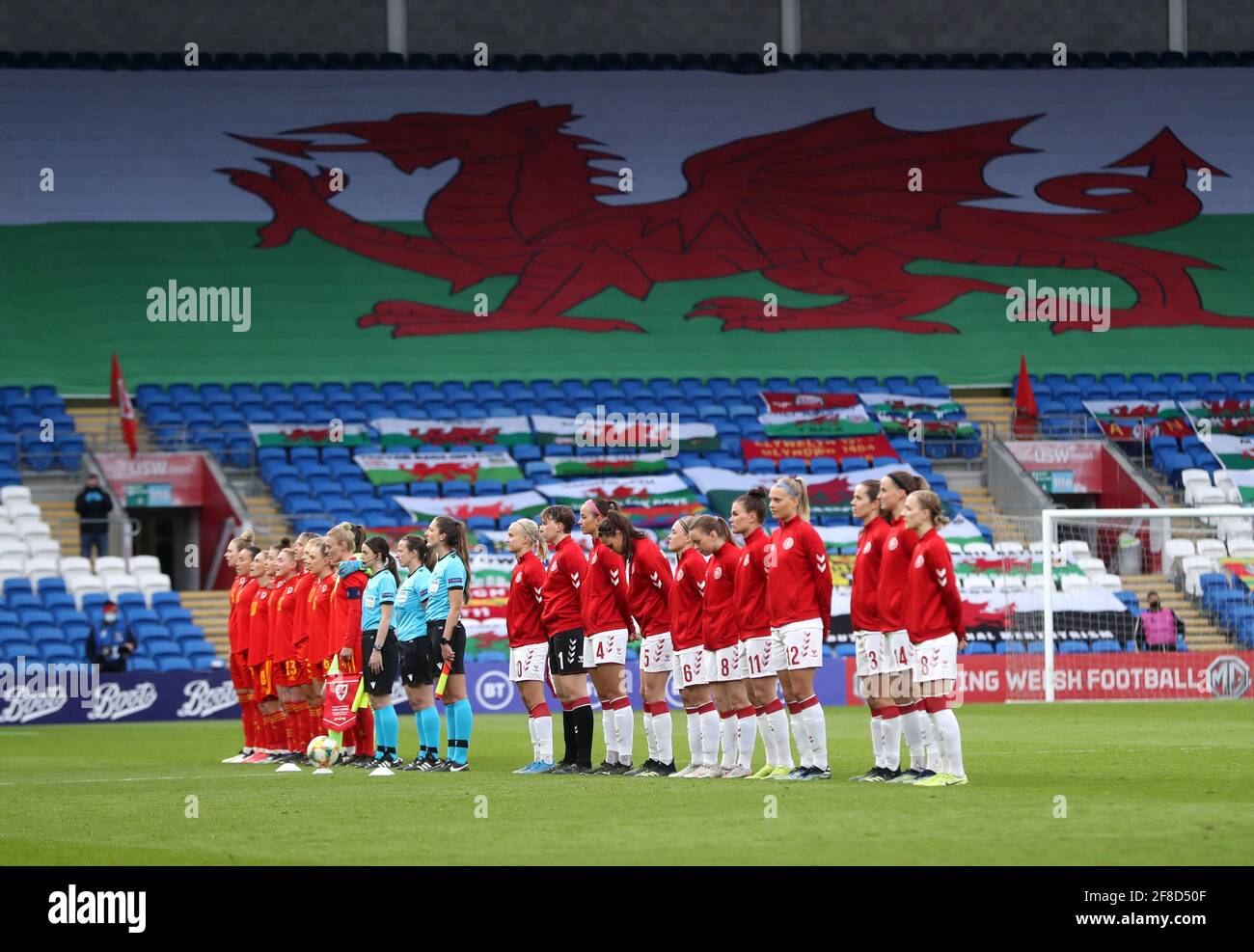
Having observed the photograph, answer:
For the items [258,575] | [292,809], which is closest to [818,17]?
[258,575]

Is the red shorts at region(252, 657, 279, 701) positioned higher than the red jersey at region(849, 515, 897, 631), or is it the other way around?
the red jersey at region(849, 515, 897, 631)

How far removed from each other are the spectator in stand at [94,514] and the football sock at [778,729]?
1823 centimetres

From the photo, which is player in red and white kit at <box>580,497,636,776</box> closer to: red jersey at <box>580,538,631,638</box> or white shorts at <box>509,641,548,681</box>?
red jersey at <box>580,538,631,638</box>

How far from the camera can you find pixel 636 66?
39.6 m

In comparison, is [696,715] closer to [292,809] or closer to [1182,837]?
[292,809]

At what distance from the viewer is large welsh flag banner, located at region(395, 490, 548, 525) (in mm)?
30844

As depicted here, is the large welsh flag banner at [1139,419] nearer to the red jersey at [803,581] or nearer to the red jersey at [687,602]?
the red jersey at [687,602]

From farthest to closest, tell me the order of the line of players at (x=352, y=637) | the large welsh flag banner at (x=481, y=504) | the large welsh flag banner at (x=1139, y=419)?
the large welsh flag banner at (x=1139, y=419), the large welsh flag banner at (x=481, y=504), the line of players at (x=352, y=637)

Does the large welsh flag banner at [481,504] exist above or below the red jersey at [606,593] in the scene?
above

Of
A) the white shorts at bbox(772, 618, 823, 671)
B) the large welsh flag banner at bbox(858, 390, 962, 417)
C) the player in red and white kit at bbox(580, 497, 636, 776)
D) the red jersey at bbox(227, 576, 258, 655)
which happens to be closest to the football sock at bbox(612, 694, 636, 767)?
the player in red and white kit at bbox(580, 497, 636, 776)

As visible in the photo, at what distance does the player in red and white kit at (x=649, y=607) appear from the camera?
45.2 ft

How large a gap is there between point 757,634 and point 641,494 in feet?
61.3

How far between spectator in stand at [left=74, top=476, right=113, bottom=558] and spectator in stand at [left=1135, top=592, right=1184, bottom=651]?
16.2 metres

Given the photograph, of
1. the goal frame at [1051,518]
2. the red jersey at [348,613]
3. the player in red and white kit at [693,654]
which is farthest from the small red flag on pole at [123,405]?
the player in red and white kit at [693,654]
